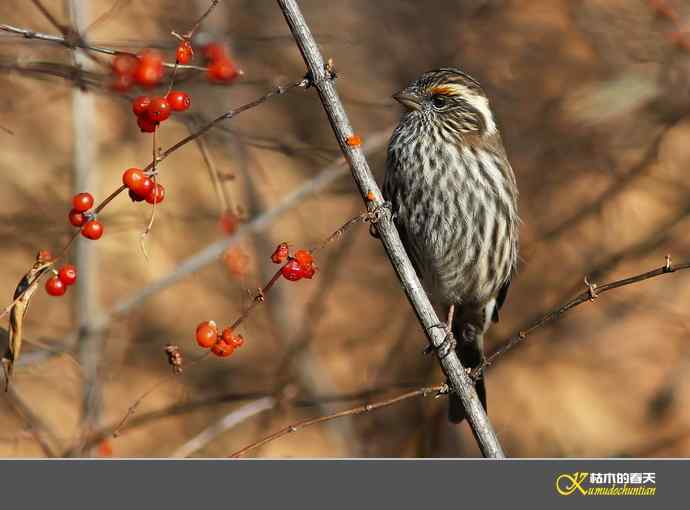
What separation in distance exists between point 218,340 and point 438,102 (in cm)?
194

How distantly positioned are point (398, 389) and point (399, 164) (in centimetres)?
246

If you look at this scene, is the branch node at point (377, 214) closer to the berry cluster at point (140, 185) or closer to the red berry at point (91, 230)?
the berry cluster at point (140, 185)

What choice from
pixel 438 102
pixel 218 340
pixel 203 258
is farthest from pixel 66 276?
pixel 438 102

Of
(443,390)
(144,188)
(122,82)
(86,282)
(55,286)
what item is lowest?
(443,390)

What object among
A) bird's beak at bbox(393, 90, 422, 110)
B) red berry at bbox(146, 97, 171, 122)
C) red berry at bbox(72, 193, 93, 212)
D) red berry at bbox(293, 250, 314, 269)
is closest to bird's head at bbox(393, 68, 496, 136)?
bird's beak at bbox(393, 90, 422, 110)

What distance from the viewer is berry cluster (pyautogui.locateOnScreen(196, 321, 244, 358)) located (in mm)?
3201

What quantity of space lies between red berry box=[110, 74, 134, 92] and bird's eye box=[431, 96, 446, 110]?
1.57 meters

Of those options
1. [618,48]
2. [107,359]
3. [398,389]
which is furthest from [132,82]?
[618,48]

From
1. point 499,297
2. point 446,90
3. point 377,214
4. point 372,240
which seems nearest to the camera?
point 377,214

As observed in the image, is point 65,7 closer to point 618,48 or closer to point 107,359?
point 107,359

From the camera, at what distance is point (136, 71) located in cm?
350

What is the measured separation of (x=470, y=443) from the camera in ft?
21.9

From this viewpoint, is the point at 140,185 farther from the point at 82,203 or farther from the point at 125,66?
the point at 125,66

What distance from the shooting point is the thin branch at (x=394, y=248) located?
3.07 metres
